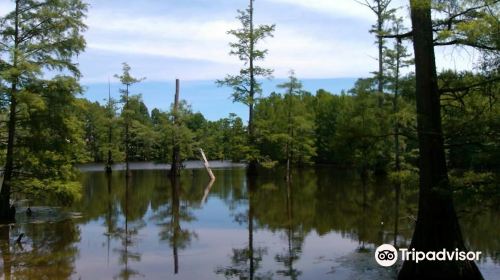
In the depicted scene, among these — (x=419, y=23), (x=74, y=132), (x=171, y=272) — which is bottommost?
(x=171, y=272)

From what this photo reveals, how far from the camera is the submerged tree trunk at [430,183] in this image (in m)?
7.58

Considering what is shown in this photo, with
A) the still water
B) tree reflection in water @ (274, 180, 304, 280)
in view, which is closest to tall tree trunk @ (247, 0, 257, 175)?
the still water

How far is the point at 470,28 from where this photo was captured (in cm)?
654

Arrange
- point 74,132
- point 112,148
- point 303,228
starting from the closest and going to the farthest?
point 303,228
point 74,132
point 112,148

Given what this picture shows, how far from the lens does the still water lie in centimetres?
927

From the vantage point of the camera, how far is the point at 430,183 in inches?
321

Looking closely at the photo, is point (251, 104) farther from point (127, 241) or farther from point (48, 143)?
point (127, 241)

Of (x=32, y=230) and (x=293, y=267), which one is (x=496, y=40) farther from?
(x=32, y=230)

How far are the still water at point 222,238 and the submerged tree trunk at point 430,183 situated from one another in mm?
429

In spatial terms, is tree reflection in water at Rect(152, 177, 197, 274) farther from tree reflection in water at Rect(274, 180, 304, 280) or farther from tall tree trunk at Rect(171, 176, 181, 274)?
tree reflection in water at Rect(274, 180, 304, 280)

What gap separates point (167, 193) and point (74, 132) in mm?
9673

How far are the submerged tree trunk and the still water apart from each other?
43 centimetres

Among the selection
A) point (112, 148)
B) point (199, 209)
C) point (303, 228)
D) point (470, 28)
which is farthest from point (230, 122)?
point (470, 28)

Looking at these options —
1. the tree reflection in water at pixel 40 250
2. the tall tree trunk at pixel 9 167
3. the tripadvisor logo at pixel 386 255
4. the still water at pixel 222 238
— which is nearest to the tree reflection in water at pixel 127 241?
the still water at pixel 222 238
